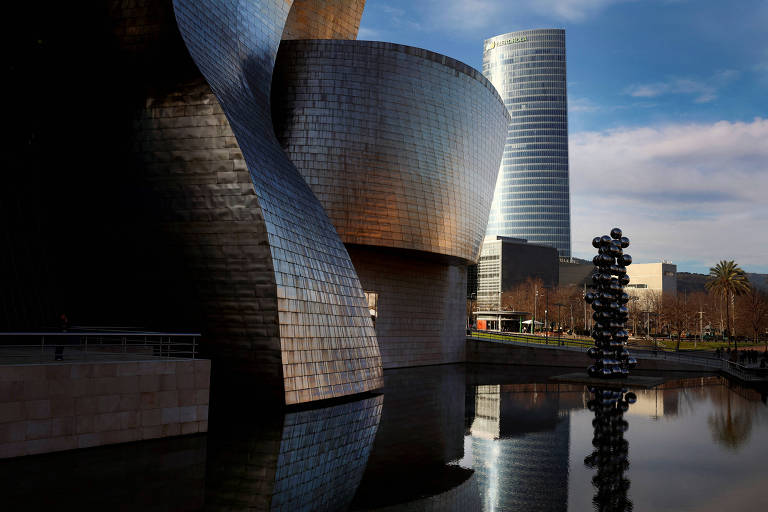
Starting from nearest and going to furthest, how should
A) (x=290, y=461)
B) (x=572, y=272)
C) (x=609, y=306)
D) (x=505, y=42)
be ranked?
(x=290, y=461)
(x=609, y=306)
(x=572, y=272)
(x=505, y=42)

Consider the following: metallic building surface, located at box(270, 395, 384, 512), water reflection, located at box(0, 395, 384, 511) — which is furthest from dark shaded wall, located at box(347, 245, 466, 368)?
water reflection, located at box(0, 395, 384, 511)

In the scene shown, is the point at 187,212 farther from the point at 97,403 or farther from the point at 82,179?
the point at 97,403

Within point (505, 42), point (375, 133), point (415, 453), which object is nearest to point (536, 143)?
point (505, 42)

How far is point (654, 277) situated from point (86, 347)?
140 m

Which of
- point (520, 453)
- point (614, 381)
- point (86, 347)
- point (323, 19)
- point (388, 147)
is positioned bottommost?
point (614, 381)

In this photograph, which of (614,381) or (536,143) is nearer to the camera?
(614,381)

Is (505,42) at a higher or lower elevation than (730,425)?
higher

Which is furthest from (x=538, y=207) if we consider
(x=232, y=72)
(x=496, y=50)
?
(x=232, y=72)

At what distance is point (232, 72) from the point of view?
19.0m

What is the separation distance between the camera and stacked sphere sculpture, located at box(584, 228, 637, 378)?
2564 cm

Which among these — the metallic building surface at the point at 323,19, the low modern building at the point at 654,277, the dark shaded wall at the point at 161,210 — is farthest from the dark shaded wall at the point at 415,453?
the low modern building at the point at 654,277

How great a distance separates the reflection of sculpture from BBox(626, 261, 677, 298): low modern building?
124622 millimetres

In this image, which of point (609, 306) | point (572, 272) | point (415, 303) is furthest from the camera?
point (572, 272)

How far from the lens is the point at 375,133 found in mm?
27969
